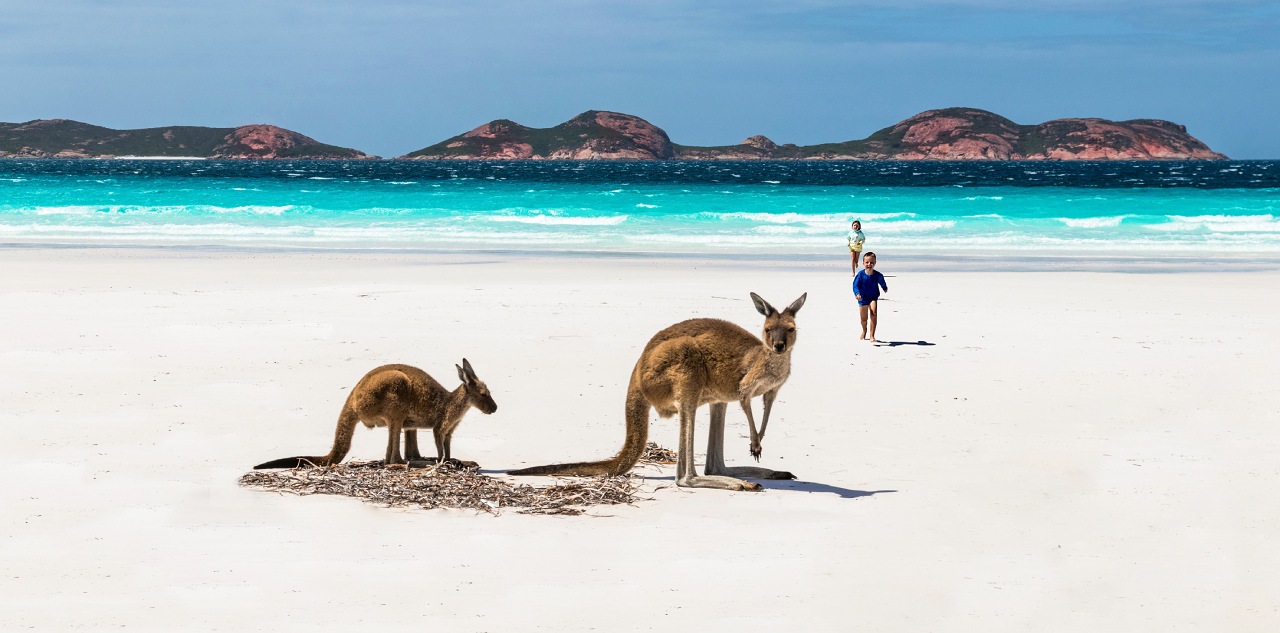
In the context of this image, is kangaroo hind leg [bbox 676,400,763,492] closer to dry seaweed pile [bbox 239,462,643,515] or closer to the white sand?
the white sand

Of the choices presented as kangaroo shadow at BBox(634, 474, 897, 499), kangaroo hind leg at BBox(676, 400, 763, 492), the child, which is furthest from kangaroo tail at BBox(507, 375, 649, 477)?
the child

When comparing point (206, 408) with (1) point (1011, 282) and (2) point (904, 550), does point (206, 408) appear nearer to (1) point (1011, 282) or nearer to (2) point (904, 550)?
(2) point (904, 550)

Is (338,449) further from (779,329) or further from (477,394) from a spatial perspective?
(779,329)

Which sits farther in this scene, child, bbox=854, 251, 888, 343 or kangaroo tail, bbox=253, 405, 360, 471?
child, bbox=854, 251, 888, 343

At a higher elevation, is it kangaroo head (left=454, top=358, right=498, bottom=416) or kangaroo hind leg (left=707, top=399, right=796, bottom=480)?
kangaroo head (left=454, top=358, right=498, bottom=416)

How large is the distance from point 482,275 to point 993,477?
42.8 ft

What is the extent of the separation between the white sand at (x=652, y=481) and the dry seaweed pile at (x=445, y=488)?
0.45ft

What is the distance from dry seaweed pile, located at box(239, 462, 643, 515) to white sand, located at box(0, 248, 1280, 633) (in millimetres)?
137

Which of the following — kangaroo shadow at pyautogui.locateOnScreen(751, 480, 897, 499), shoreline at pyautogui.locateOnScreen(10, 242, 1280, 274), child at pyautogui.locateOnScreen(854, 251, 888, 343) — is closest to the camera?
kangaroo shadow at pyautogui.locateOnScreen(751, 480, 897, 499)

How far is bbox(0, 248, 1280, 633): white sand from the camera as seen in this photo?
15.4ft

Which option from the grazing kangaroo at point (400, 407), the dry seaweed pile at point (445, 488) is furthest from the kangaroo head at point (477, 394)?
the dry seaweed pile at point (445, 488)

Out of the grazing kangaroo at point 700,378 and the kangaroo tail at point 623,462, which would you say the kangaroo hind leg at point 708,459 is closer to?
the grazing kangaroo at point 700,378

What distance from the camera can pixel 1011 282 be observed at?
18062mm

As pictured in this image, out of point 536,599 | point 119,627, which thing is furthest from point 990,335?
point 119,627
